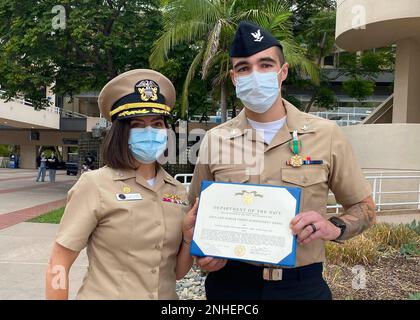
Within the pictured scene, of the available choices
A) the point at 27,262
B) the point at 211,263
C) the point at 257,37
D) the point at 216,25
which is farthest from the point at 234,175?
the point at 216,25

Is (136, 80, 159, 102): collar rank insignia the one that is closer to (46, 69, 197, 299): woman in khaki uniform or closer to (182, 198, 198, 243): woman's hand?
(46, 69, 197, 299): woman in khaki uniform

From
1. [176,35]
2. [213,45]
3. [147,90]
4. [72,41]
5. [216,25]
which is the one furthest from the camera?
[72,41]

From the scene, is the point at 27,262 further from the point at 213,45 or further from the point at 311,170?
the point at 213,45

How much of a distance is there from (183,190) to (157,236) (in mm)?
305

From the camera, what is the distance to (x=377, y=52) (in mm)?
17828

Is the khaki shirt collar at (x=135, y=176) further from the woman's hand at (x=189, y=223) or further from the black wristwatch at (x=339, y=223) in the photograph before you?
the black wristwatch at (x=339, y=223)

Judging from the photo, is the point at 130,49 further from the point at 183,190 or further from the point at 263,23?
the point at 183,190

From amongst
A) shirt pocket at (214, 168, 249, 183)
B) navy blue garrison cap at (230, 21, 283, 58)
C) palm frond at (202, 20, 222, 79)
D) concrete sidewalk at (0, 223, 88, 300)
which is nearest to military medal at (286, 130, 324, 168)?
shirt pocket at (214, 168, 249, 183)

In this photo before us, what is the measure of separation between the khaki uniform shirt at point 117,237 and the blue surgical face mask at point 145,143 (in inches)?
4.7

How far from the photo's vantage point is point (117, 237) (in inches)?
70.4

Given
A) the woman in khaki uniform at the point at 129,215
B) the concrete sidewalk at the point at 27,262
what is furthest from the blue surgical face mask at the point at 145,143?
the concrete sidewalk at the point at 27,262

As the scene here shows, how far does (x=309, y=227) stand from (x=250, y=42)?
2.80ft

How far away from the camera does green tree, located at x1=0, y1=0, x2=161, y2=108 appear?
476 inches

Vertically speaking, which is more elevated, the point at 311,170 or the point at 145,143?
the point at 145,143
